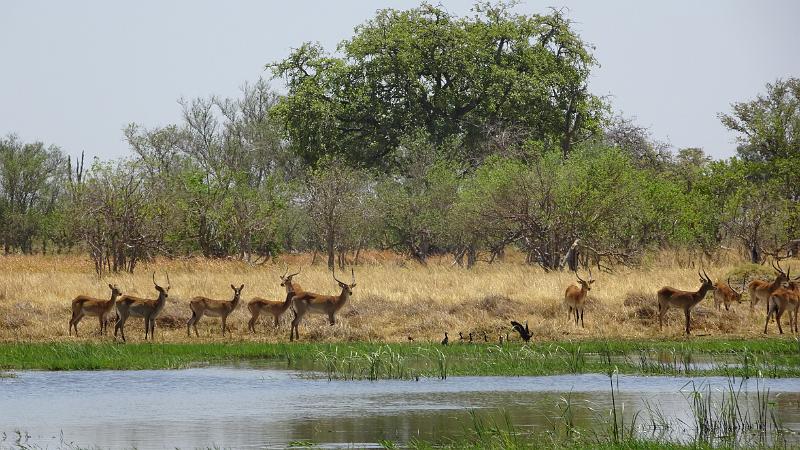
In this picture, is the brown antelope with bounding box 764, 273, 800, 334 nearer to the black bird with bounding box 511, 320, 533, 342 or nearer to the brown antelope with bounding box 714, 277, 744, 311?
the brown antelope with bounding box 714, 277, 744, 311

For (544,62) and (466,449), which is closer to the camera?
(466,449)

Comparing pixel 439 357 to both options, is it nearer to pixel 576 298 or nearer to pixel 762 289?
pixel 576 298

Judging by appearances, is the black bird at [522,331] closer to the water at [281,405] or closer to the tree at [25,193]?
the water at [281,405]

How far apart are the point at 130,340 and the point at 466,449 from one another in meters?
12.8

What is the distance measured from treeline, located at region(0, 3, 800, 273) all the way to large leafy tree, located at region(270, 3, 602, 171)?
74 mm

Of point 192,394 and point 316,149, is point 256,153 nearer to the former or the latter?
point 316,149

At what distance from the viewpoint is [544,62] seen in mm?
48844

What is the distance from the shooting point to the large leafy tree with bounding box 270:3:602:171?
48.2 metres

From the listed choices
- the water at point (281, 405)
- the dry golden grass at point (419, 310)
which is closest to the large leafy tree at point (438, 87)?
the dry golden grass at point (419, 310)

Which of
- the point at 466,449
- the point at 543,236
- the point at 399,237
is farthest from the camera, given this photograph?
the point at 399,237

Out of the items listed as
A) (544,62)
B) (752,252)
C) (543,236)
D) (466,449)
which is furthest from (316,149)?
(466,449)

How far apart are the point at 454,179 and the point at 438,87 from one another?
5308 millimetres

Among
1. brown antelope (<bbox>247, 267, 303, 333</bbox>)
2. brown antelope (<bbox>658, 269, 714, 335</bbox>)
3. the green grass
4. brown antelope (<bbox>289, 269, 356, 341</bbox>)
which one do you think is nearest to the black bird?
the green grass

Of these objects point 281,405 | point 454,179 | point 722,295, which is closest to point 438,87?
point 454,179
